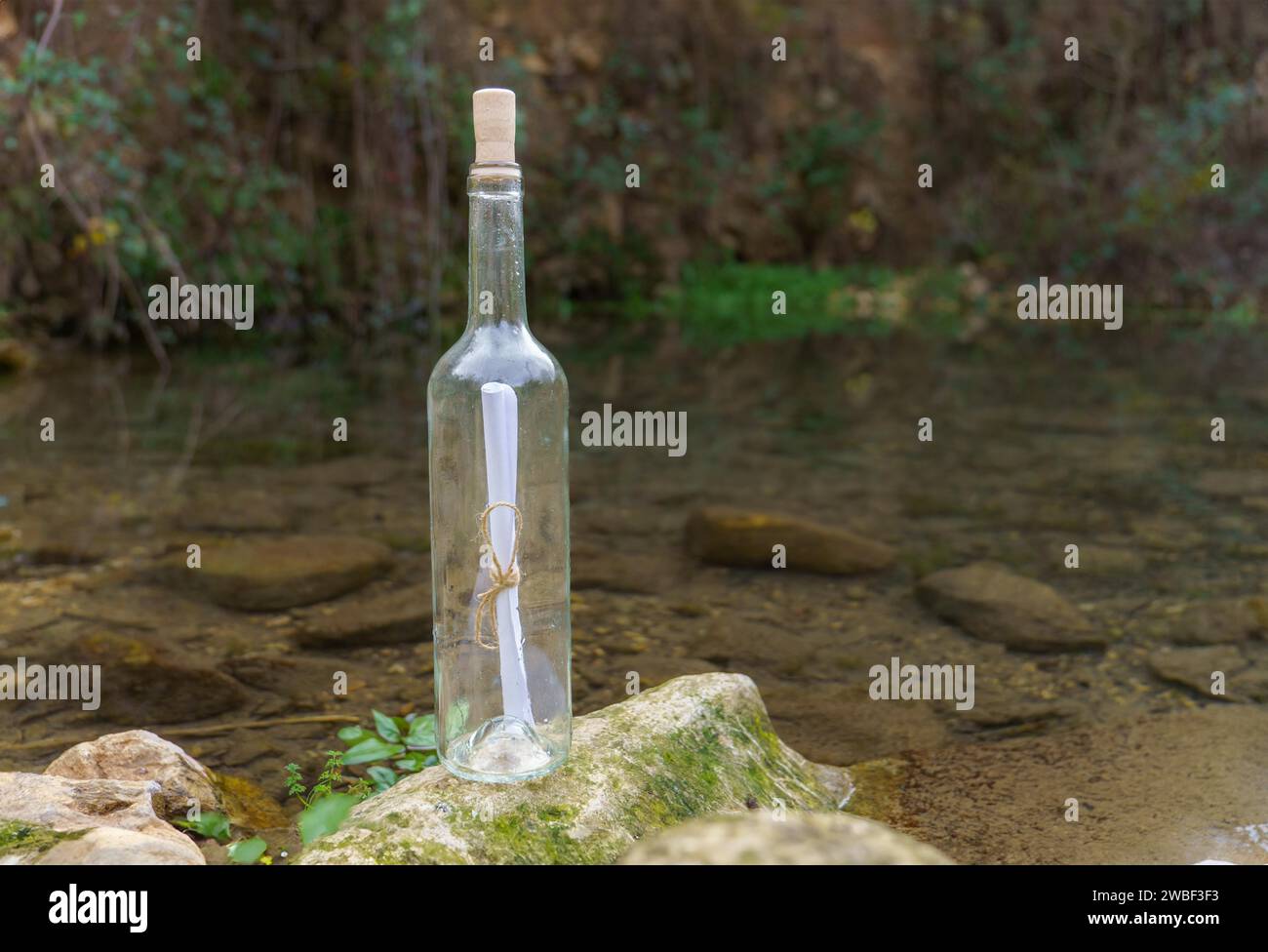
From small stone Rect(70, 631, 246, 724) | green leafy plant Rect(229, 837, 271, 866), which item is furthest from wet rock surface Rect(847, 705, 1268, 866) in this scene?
small stone Rect(70, 631, 246, 724)

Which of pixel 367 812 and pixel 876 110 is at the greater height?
pixel 876 110

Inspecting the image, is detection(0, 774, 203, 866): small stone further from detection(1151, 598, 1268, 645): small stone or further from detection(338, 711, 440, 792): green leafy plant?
detection(1151, 598, 1268, 645): small stone

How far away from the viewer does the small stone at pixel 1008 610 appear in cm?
414

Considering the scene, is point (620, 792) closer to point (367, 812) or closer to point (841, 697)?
point (367, 812)

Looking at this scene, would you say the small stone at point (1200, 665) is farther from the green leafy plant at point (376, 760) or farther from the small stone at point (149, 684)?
the small stone at point (149, 684)

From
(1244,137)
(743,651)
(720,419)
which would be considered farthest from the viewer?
(1244,137)

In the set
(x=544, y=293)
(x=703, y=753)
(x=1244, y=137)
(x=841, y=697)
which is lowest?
(x=841, y=697)

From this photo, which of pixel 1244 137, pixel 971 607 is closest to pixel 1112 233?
pixel 1244 137

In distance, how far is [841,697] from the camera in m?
3.73

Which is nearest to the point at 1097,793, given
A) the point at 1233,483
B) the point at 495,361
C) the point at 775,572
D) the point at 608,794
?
the point at 608,794

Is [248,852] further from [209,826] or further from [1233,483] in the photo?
[1233,483]

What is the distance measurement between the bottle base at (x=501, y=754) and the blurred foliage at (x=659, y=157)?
5.77 metres

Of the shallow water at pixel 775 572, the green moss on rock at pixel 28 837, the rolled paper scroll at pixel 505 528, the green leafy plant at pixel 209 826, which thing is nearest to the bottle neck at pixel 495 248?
the rolled paper scroll at pixel 505 528
